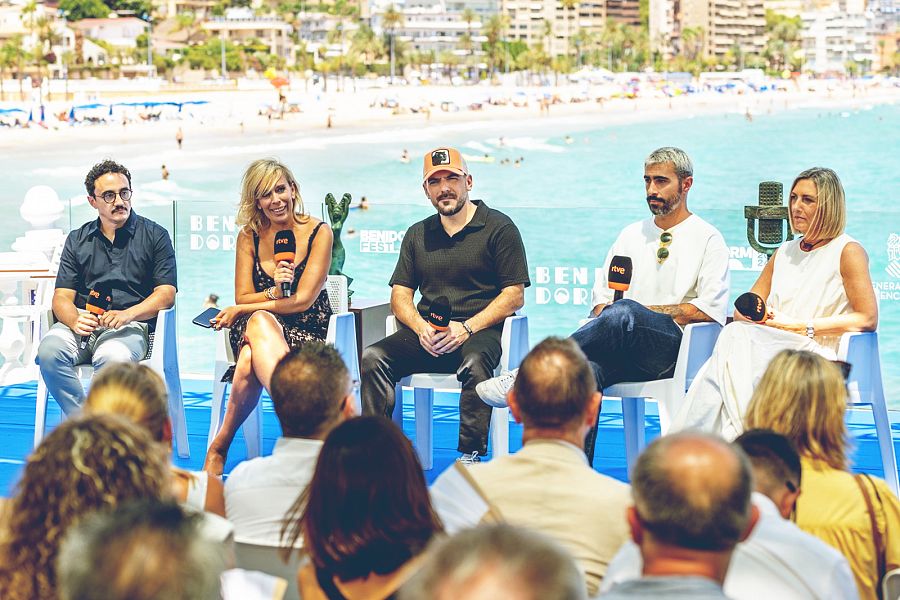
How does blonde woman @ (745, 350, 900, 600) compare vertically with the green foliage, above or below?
below

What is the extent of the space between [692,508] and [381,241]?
4365mm

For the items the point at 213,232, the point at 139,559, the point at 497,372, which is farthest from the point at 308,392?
the point at 213,232

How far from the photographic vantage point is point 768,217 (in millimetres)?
5168

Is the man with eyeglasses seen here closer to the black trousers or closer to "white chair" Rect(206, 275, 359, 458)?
"white chair" Rect(206, 275, 359, 458)

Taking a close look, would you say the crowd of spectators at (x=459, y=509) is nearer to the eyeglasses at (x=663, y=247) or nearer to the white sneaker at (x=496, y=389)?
the white sneaker at (x=496, y=389)

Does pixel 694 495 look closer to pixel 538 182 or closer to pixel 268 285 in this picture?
pixel 268 285

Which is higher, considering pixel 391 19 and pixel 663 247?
pixel 391 19

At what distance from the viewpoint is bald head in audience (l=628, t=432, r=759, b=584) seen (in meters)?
1.75

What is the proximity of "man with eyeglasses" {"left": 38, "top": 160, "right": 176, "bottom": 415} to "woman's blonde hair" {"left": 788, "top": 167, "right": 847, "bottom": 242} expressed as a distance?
2303mm

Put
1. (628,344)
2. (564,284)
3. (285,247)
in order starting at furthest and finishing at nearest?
(564,284)
(285,247)
(628,344)

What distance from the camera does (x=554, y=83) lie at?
11669 cm

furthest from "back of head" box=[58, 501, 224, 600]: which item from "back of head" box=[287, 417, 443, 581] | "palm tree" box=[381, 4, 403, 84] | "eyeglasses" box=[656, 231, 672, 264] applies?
"palm tree" box=[381, 4, 403, 84]

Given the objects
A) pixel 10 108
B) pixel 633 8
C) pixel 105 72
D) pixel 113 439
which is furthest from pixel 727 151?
pixel 633 8

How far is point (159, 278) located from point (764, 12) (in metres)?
159
